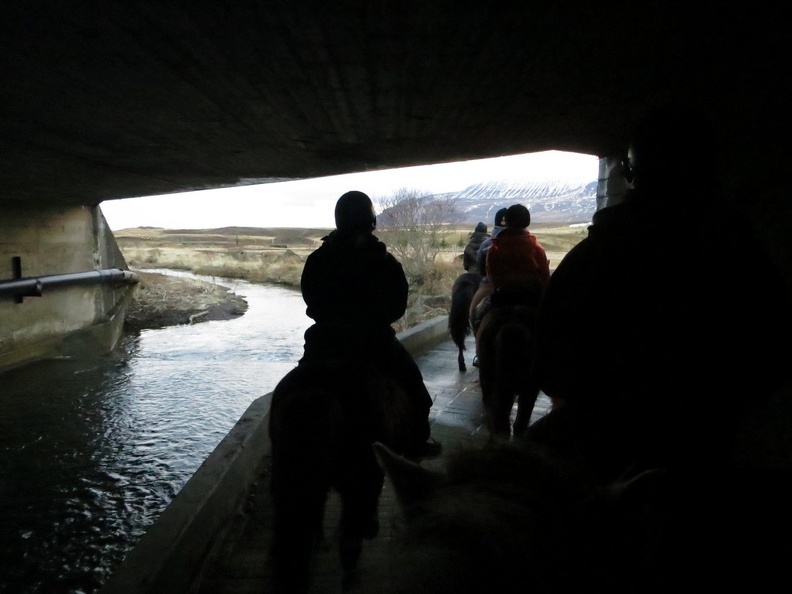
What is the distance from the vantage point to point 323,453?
2727 millimetres

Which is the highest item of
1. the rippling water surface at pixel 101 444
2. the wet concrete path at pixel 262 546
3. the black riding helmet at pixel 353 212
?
the black riding helmet at pixel 353 212

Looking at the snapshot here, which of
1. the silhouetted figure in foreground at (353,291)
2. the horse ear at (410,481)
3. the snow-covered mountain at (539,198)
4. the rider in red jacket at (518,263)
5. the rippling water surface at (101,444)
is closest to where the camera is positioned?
the horse ear at (410,481)

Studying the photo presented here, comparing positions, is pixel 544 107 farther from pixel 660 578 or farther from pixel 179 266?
pixel 179 266

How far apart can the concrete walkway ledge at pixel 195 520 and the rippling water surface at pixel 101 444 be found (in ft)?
4.78

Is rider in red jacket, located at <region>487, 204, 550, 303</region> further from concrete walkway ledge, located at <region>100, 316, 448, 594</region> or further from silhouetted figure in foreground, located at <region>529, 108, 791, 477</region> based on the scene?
silhouetted figure in foreground, located at <region>529, 108, 791, 477</region>

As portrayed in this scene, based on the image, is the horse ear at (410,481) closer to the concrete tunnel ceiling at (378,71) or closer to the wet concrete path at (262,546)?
the wet concrete path at (262,546)

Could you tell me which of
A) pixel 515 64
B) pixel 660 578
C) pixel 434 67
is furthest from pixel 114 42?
pixel 660 578

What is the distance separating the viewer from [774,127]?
3135 millimetres

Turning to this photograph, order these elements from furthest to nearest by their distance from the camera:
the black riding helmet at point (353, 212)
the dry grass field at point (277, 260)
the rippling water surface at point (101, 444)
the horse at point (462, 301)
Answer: the dry grass field at point (277, 260), the horse at point (462, 301), the rippling water surface at point (101, 444), the black riding helmet at point (353, 212)

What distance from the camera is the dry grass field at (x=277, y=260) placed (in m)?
20.1

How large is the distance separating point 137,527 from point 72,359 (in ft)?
31.9

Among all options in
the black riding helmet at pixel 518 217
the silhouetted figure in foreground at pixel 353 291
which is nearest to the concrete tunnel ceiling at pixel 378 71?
the black riding helmet at pixel 518 217

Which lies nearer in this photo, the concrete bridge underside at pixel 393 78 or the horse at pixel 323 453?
the horse at pixel 323 453

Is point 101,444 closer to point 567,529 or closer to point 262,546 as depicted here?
point 262,546
